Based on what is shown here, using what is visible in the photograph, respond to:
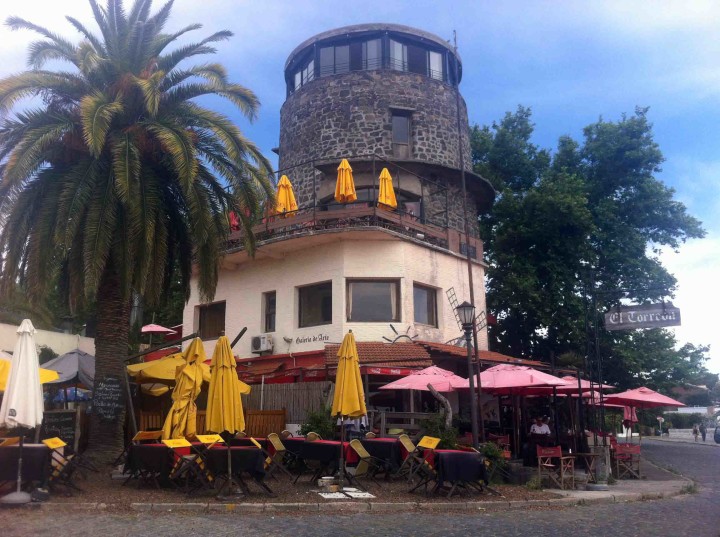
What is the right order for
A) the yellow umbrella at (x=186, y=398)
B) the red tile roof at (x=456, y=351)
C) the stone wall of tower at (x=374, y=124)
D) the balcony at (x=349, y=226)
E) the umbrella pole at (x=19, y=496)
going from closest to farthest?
the umbrella pole at (x=19, y=496)
the yellow umbrella at (x=186, y=398)
the red tile roof at (x=456, y=351)
the balcony at (x=349, y=226)
the stone wall of tower at (x=374, y=124)

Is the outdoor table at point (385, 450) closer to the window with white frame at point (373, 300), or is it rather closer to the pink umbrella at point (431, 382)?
the pink umbrella at point (431, 382)

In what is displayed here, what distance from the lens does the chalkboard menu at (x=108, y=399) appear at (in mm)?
14162

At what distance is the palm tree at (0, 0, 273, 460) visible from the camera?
13727 mm

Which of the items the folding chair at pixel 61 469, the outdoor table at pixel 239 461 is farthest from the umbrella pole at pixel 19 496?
the outdoor table at pixel 239 461

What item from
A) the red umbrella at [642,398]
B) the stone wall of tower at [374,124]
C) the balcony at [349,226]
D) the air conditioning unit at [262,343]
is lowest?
the red umbrella at [642,398]

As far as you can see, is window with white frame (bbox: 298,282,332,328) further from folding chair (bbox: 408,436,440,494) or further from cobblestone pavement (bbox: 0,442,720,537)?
cobblestone pavement (bbox: 0,442,720,537)

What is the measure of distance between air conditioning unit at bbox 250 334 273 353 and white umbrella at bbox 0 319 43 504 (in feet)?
35.6

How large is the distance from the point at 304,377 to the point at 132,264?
767 centimetres

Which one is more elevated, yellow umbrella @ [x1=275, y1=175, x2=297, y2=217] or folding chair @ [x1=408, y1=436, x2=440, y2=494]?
yellow umbrella @ [x1=275, y1=175, x2=297, y2=217]

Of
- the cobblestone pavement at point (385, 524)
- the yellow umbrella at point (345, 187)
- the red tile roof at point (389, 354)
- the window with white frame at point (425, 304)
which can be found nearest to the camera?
the cobblestone pavement at point (385, 524)

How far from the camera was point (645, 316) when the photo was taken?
17672 mm

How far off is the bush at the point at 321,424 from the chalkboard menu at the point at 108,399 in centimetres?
409

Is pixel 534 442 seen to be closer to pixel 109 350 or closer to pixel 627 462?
pixel 627 462

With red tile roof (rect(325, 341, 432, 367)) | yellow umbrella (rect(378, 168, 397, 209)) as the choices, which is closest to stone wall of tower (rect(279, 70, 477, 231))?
yellow umbrella (rect(378, 168, 397, 209))
